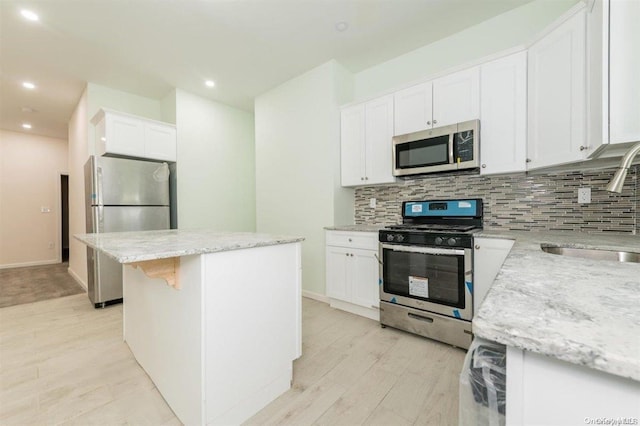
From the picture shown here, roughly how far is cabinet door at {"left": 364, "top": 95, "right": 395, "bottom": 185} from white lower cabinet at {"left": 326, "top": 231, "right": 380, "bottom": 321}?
0.69 meters

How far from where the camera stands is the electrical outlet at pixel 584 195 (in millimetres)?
2072

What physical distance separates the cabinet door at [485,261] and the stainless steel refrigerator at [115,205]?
→ 3604 mm

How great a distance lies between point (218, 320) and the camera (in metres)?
1.35

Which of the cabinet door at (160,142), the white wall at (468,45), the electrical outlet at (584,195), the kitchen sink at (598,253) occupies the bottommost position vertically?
the kitchen sink at (598,253)

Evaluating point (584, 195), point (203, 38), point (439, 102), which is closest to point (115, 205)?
point (203, 38)

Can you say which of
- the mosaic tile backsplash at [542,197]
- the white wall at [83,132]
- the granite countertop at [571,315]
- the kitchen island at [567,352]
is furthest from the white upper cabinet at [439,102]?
the white wall at [83,132]

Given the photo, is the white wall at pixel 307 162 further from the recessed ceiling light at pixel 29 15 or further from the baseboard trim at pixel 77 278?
the baseboard trim at pixel 77 278

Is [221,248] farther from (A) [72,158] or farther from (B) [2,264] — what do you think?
(B) [2,264]

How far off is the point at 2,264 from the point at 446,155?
8.06 metres

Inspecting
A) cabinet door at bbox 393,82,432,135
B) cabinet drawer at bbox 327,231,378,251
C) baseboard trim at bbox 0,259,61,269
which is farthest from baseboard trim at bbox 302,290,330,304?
baseboard trim at bbox 0,259,61,269

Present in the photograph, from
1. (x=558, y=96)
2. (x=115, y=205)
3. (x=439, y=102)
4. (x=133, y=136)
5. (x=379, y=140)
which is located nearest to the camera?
(x=558, y=96)

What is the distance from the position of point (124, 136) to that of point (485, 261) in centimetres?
415

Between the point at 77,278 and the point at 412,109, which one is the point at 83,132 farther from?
the point at 412,109

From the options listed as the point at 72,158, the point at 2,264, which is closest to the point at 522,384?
the point at 72,158
